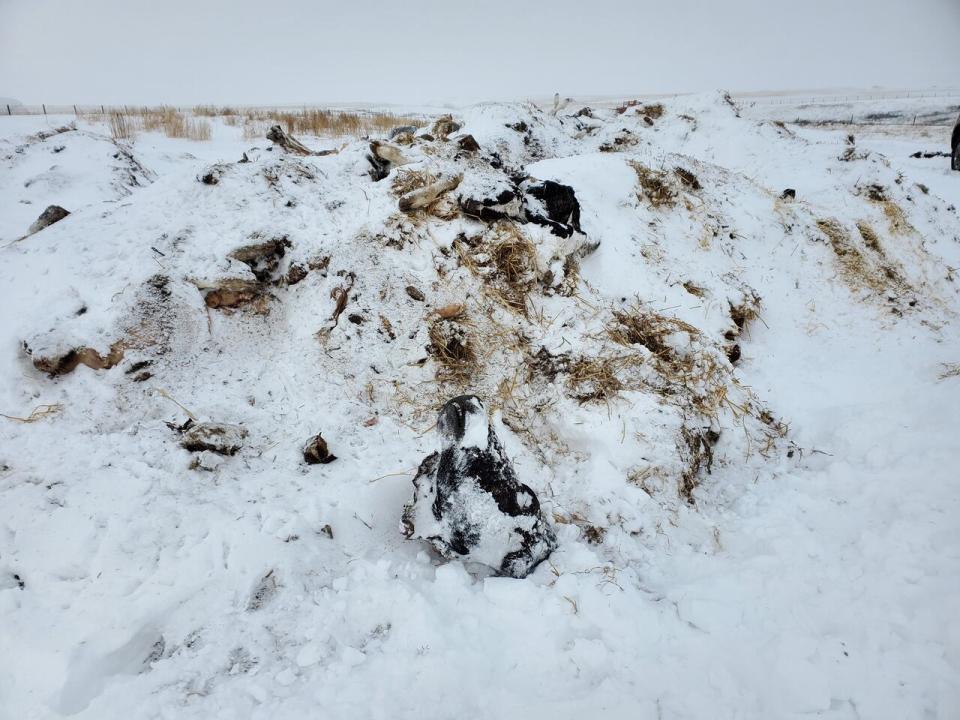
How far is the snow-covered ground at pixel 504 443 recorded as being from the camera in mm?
1887

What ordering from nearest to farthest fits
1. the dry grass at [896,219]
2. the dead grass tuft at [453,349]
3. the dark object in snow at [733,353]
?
the dead grass tuft at [453,349], the dark object in snow at [733,353], the dry grass at [896,219]

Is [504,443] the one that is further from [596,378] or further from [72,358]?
[72,358]

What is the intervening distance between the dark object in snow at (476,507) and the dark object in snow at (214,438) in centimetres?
123

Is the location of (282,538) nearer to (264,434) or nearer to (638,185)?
(264,434)

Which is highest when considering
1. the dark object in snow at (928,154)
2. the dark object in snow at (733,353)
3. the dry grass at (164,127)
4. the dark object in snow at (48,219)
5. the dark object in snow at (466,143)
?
the dark object in snow at (928,154)

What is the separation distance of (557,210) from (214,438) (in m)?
3.38

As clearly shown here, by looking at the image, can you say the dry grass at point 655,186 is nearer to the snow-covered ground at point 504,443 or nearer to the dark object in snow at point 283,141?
the snow-covered ground at point 504,443

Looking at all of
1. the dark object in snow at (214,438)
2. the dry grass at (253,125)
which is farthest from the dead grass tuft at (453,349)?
the dry grass at (253,125)

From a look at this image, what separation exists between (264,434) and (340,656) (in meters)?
1.56

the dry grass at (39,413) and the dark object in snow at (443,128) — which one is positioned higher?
the dark object in snow at (443,128)

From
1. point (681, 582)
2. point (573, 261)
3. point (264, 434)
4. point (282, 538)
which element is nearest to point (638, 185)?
point (573, 261)

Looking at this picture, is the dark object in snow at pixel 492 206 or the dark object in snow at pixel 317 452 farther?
the dark object in snow at pixel 492 206

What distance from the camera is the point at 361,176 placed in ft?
15.3

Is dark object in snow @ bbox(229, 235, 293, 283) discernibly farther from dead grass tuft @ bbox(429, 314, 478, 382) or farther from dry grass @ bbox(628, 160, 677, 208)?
dry grass @ bbox(628, 160, 677, 208)
